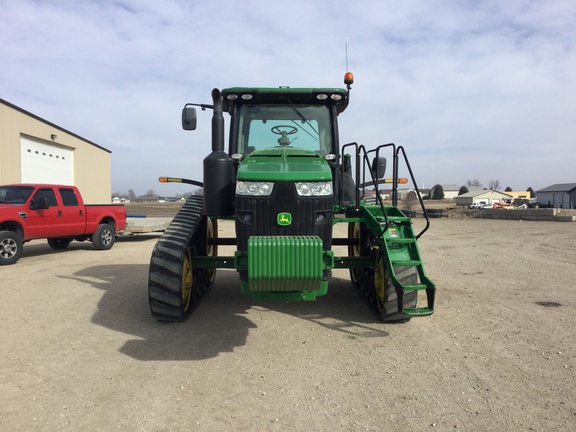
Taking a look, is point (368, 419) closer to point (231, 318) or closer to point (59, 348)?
point (231, 318)

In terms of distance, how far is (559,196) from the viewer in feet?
212

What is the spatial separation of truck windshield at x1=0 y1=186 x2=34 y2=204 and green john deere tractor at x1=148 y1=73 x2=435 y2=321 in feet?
20.0

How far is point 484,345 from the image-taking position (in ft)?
15.1

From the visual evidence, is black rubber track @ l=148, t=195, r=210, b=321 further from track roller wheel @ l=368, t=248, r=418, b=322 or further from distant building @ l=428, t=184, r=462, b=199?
distant building @ l=428, t=184, r=462, b=199

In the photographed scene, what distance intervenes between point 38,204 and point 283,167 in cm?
797

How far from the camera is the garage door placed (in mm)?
19156

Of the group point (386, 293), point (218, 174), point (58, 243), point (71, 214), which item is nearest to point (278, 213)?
point (218, 174)

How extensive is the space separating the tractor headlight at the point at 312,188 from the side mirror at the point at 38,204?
8.14 meters

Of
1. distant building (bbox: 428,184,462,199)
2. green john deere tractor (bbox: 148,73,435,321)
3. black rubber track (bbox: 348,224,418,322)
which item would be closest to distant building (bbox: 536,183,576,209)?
distant building (bbox: 428,184,462,199)

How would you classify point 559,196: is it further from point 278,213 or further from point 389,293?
point 278,213

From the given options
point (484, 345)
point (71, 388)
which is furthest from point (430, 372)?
point (71, 388)

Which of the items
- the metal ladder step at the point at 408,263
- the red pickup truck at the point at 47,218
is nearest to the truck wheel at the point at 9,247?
the red pickup truck at the point at 47,218

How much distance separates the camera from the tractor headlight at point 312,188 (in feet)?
15.2

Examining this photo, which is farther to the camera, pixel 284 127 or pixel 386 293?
pixel 284 127
